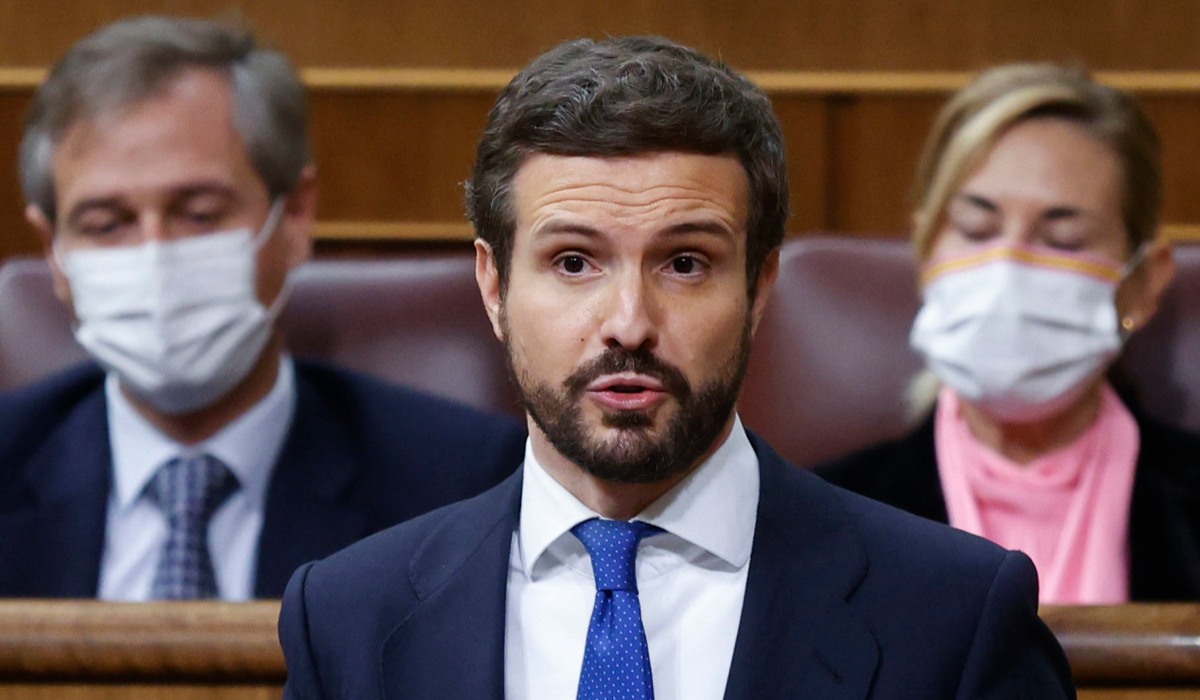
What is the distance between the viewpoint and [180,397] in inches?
79.4

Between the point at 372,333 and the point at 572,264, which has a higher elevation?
the point at 572,264

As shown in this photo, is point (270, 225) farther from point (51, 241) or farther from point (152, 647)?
point (152, 647)

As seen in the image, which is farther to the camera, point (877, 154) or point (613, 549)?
point (877, 154)

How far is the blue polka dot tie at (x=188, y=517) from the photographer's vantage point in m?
1.92

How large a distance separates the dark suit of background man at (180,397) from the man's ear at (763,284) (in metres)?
0.88

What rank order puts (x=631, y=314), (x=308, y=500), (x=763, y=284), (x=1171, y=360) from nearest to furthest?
(x=631, y=314) < (x=763, y=284) < (x=308, y=500) < (x=1171, y=360)

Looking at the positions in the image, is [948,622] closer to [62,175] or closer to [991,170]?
[991,170]

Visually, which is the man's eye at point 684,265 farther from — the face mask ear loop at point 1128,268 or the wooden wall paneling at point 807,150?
the wooden wall paneling at point 807,150

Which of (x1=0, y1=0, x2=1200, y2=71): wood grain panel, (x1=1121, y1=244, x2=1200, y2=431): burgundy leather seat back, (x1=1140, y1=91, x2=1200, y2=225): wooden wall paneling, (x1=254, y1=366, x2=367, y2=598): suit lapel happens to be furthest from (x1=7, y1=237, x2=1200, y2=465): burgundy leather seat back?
(x1=0, y1=0, x2=1200, y2=71): wood grain panel

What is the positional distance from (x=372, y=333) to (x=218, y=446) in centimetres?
35

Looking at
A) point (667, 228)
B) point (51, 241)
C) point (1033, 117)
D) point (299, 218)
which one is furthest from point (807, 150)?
point (667, 228)

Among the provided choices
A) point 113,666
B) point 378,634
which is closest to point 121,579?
point 113,666

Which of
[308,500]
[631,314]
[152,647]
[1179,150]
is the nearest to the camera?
[631,314]

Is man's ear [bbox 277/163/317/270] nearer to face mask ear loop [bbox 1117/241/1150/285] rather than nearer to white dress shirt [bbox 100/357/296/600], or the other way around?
white dress shirt [bbox 100/357/296/600]
